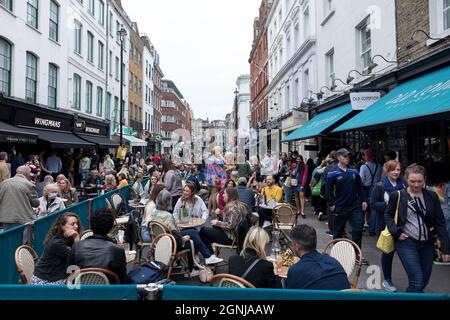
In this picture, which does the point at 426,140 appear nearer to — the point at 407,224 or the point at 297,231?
the point at 407,224

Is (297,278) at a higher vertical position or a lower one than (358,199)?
lower

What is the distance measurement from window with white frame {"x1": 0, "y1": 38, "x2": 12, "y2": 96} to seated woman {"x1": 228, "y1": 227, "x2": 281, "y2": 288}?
14277 millimetres

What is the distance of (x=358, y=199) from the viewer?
247 inches

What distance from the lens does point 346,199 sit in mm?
6184

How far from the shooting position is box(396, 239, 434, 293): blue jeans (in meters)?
4.19

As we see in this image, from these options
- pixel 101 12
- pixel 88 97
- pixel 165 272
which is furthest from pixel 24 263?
pixel 101 12

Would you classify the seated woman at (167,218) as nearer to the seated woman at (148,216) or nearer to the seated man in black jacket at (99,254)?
the seated woman at (148,216)

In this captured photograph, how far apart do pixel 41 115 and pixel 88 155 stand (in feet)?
16.3

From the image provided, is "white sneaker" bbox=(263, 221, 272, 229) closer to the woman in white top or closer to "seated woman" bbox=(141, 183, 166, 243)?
the woman in white top

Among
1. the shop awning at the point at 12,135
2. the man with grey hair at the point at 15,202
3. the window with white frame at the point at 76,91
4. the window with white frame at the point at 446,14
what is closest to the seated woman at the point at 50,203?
the man with grey hair at the point at 15,202

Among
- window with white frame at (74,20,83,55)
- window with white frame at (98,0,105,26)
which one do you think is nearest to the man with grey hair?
window with white frame at (74,20,83,55)

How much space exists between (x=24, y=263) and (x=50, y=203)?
348 centimetres

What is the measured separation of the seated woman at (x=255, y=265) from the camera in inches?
135
